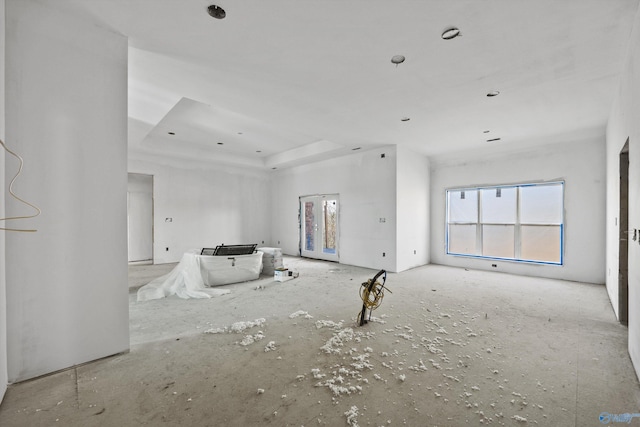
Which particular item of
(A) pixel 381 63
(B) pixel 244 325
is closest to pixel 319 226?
(B) pixel 244 325

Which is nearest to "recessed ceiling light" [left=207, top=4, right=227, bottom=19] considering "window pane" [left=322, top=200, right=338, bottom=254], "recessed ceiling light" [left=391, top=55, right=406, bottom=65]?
"recessed ceiling light" [left=391, top=55, right=406, bottom=65]

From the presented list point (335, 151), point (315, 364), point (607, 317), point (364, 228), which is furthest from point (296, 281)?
point (607, 317)

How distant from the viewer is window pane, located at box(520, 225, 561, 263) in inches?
217

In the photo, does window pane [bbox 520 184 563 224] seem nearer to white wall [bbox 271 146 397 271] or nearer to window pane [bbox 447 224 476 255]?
window pane [bbox 447 224 476 255]

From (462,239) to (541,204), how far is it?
5.73 feet

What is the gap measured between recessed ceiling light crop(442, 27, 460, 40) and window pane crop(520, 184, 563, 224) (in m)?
4.84

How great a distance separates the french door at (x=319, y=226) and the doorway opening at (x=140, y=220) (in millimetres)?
4461

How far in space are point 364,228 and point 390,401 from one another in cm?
494

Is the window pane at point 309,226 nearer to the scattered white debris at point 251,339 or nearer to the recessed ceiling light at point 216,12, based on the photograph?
the scattered white debris at point 251,339

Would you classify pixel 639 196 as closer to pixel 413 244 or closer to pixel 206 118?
pixel 413 244

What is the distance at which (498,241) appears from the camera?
616cm

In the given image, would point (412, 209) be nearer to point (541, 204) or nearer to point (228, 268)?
point (541, 204)

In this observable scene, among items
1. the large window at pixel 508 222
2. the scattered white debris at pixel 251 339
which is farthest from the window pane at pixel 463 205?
the scattered white debris at pixel 251 339

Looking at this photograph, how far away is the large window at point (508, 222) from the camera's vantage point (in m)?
5.54
